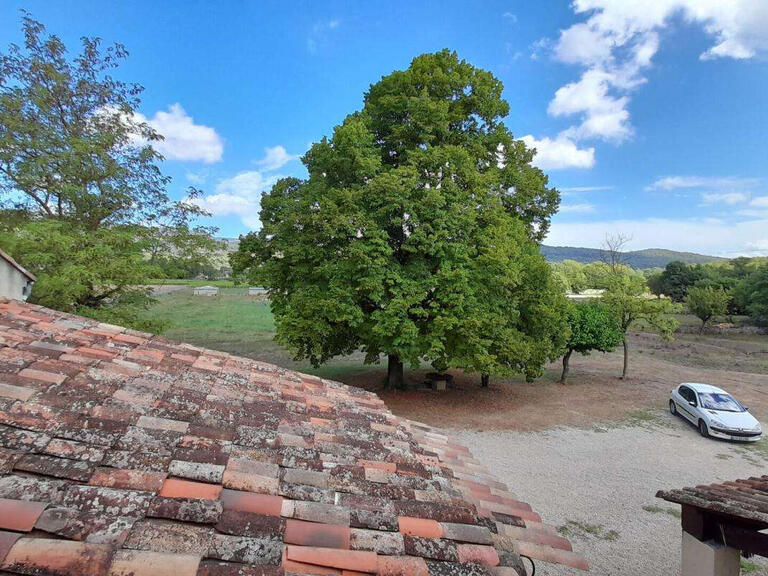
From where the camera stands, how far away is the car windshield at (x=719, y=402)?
44.2 feet

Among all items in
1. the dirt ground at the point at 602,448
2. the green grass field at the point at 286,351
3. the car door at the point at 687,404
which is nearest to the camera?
the dirt ground at the point at 602,448

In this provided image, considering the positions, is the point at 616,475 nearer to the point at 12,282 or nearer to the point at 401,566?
the point at 401,566

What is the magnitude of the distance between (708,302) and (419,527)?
46.6 metres

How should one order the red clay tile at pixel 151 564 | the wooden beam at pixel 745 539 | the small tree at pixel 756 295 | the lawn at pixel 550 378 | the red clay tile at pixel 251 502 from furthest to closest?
the small tree at pixel 756 295 < the lawn at pixel 550 378 < the wooden beam at pixel 745 539 < the red clay tile at pixel 251 502 < the red clay tile at pixel 151 564

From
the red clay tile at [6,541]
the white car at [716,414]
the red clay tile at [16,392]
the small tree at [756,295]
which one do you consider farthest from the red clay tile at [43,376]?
the small tree at [756,295]

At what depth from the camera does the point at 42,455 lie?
2094 mm

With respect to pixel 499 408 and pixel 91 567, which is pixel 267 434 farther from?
pixel 499 408

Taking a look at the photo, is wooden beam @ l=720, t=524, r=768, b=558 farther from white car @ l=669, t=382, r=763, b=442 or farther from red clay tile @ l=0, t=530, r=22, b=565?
white car @ l=669, t=382, r=763, b=442

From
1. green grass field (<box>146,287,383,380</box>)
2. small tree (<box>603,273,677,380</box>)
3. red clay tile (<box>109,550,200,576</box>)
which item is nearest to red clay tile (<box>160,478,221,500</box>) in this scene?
red clay tile (<box>109,550,200,576</box>)

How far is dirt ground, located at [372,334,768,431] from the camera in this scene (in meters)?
14.7

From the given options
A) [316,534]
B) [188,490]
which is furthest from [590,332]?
[188,490]

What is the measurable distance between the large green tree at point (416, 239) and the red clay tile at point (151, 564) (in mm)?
10843

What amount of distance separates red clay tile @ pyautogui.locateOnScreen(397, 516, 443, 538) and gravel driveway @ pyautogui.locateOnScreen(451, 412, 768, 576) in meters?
5.89

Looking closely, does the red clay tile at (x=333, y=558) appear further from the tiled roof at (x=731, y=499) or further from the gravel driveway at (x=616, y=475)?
the gravel driveway at (x=616, y=475)
